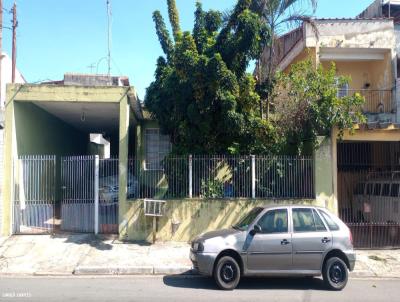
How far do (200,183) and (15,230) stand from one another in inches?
218

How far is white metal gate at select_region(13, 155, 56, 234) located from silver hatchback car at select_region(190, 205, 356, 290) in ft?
20.4

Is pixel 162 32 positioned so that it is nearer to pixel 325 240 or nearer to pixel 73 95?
pixel 73 95

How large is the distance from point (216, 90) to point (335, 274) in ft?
18.9

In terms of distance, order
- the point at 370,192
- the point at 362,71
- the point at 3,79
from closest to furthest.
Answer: the point at 370,192
the point at 362,71
the point at 3,79

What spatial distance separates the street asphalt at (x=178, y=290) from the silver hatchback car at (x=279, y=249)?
1.20 feet

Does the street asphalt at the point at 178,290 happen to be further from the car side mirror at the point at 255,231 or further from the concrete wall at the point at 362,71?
the concrete wall at the point at 362,71

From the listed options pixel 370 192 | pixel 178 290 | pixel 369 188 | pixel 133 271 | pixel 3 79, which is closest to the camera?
pixel 178 290

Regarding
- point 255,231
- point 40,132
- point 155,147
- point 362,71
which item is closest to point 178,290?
point 255,231

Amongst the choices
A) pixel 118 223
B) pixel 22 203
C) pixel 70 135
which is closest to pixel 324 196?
pixel 118 223

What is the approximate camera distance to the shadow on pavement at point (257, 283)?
8.75 m

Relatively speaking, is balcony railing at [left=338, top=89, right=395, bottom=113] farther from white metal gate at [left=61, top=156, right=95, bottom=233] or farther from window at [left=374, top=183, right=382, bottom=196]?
white metal gate at [left=61, top=156, right=95, bottom=233]

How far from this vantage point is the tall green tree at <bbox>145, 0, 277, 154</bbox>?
12078mm

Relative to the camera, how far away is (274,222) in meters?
8.73

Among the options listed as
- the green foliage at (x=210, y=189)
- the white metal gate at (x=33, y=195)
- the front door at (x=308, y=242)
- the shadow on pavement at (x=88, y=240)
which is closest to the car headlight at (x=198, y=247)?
the front door at (x=308, y=242)
